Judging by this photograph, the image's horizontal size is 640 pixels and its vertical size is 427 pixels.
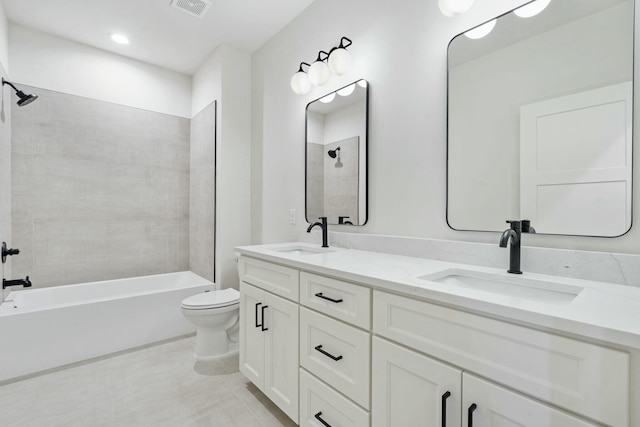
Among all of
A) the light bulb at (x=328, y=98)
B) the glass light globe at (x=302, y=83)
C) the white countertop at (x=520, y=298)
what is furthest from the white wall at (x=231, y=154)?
the white countertop at (x=520, y=298)

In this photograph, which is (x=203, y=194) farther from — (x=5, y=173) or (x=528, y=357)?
(x=528, y=357)

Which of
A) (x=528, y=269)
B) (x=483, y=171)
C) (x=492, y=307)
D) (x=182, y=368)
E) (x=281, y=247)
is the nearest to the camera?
(x=492, y=307)

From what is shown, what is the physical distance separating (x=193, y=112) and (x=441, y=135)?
290 centimetres

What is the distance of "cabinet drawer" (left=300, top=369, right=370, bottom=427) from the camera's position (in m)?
1.12

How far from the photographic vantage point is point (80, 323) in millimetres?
2242

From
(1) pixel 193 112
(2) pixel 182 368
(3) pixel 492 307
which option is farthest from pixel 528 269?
(1) pixel 193 112

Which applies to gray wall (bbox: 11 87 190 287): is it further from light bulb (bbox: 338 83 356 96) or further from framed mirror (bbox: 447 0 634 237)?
framed mirror (bbox: 447 0 634 237)

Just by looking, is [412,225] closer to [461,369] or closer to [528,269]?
[528,269]

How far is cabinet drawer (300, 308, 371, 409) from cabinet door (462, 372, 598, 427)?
0.35m

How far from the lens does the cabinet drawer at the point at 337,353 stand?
109 cm

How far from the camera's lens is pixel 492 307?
75cm

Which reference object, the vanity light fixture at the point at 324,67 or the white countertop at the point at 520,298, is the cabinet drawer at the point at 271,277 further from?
the vanity light fixture at the point at 324,67

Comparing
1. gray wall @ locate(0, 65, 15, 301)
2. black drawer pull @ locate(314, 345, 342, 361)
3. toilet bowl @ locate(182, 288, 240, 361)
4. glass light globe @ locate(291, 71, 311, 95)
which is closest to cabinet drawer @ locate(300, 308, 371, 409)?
black drawer pull @ locate(314, 345, 342, 361)

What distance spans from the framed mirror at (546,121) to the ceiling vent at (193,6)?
1.82 metres
